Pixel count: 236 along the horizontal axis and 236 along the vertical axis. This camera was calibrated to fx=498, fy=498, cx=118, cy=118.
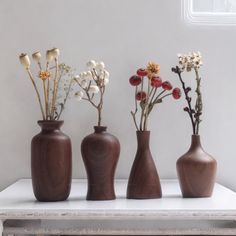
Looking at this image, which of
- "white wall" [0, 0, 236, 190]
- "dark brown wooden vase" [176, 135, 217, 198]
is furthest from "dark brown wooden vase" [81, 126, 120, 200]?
"white wall" [0, 0, 236, 190]

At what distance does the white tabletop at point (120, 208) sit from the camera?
1243 millimetres

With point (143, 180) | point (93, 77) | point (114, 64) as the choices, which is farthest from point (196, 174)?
point (114, 64)

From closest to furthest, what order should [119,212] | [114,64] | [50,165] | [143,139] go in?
[119,212], [50,165], [143,139], [114,64]

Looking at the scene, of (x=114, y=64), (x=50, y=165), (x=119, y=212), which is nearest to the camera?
(x=119, y=212)

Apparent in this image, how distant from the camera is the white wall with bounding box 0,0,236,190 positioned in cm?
181

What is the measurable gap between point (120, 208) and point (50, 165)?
0.75ft

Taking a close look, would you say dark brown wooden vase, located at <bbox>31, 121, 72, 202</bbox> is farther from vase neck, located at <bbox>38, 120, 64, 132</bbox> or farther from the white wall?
the white wall

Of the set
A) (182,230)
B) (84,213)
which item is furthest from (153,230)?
(84,213)

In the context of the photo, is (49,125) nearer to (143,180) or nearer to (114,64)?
(143,180)

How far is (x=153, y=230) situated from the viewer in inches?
50.3

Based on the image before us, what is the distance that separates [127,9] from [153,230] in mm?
867

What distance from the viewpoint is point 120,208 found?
127 cm

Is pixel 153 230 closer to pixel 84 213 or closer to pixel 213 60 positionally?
pixel 84 213

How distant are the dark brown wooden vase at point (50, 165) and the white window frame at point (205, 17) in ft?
2.35
